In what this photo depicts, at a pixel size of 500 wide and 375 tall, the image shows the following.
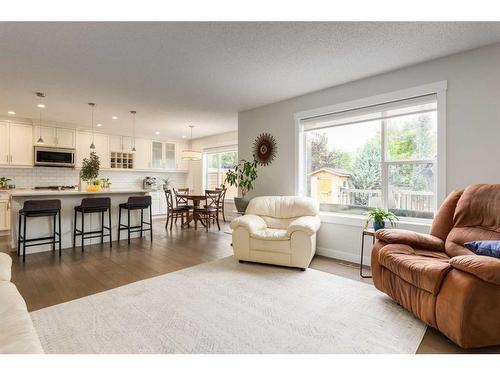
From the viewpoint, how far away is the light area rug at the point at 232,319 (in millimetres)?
1705

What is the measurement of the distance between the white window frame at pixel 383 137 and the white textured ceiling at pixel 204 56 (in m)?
0.32

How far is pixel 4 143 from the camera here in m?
5.24

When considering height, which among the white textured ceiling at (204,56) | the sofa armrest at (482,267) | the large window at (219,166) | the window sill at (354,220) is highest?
the white textured ceiling at (204,56)

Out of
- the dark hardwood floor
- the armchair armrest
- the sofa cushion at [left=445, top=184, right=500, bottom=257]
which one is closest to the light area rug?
the dark hardwood floor

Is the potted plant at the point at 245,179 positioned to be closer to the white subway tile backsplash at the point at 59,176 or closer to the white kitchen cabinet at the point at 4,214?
the white subway tile backsplash at the point at 59,176

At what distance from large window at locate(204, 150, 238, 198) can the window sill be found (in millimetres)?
3730

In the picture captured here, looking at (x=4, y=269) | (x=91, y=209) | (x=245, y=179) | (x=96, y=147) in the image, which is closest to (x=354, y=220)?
(x=245, y=179)

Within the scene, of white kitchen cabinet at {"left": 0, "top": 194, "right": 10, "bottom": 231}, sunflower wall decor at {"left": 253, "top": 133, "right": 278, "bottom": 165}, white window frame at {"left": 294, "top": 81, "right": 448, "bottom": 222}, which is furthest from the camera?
white kitchen cabinet at {"left": 0, "top": 194, "right": 10, "bottom": 231}

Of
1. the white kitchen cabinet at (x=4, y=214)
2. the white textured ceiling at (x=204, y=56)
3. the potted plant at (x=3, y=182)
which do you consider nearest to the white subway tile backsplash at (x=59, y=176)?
the potted plant at (x=3, y=182)

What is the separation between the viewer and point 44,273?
9.83ft

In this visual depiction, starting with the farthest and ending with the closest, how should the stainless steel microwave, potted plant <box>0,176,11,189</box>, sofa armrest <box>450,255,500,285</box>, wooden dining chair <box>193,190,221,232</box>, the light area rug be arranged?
1. wooden dining chair <box>193,190,221,232</box>
2. the stainless steel microwave
3. potted plant <box>0,176,11,189</box>
4. the light area rug
5. sofa armrest <box>450,255,500,285</box>

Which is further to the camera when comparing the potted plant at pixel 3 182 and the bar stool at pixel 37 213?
the potted plant at pixel 3 182

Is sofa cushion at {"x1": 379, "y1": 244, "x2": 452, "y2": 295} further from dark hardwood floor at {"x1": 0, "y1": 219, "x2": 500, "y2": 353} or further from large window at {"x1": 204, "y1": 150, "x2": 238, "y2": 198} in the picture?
large window at {"x1": 204, "y1": 150, "x2": 238, "y2": 198}

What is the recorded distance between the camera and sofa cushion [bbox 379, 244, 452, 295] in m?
1.80
